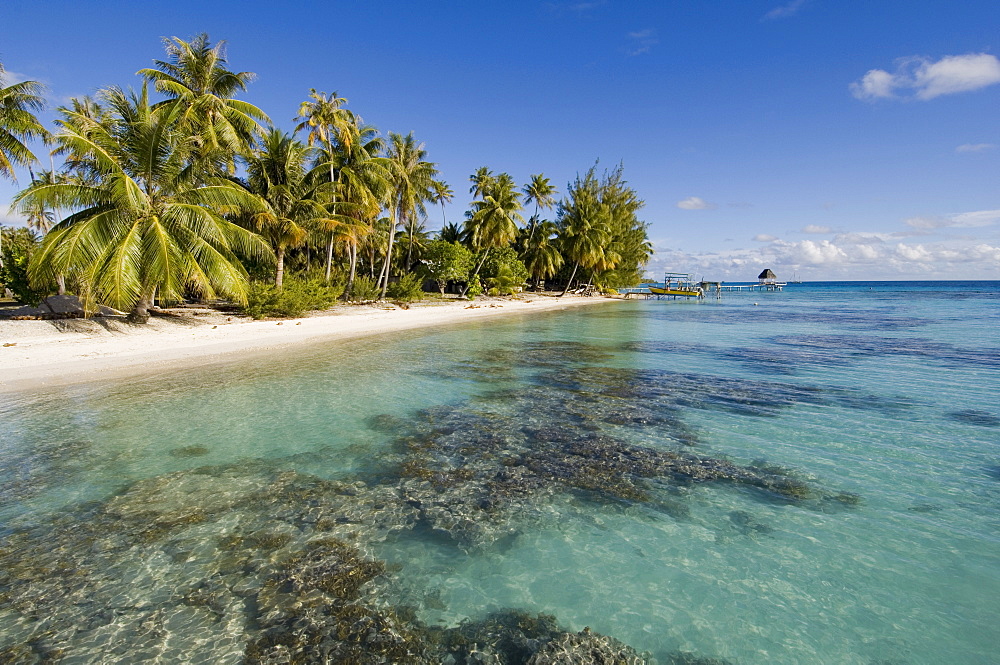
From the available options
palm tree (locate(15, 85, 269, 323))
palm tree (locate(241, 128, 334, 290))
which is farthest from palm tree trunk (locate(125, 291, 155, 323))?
palm tree (locate(241, 128, 334, 290))

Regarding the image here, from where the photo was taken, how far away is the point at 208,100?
1975 centimetres

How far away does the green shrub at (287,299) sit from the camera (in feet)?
64.1

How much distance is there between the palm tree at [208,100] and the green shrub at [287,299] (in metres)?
5.48

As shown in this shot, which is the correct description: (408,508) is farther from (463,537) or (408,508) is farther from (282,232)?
(282,232)

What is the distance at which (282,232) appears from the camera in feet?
73.2

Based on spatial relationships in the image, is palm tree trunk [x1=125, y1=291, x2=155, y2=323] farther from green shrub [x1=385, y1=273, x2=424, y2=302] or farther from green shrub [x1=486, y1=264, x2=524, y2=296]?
green shrub [x1=486, y1=264, x2=524, y2=296]

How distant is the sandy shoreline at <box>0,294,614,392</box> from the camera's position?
10.2m

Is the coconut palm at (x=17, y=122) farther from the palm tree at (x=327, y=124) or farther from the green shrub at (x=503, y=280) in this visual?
the green shrub at (x=503, y=280)

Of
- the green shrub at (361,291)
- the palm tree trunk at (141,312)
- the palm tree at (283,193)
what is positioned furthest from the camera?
the green shrub at (361,291)

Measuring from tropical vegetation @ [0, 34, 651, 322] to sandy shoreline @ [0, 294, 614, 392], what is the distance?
1.04m

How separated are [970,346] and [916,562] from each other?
716 inches

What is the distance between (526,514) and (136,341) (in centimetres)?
1413

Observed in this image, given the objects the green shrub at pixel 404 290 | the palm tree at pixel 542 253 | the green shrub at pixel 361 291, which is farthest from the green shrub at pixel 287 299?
the palm tree at pixel 542 253

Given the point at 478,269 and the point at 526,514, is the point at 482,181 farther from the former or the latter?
the point at 526,514
